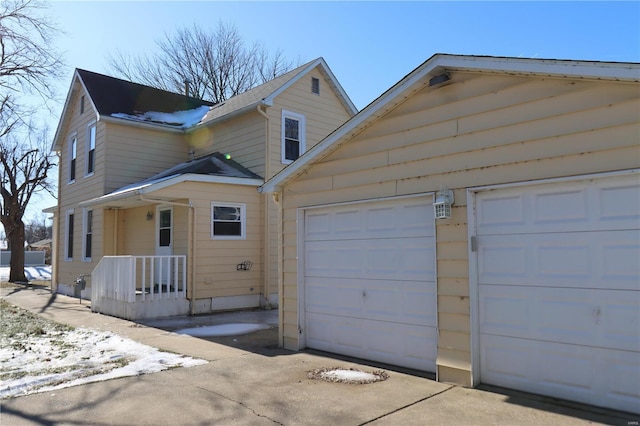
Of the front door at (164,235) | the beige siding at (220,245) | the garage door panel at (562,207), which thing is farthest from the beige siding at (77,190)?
the garage door panel at (562,207)

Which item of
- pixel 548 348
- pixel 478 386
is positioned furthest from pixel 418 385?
pixel 548 348

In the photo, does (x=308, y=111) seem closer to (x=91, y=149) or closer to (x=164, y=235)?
(x=164, y=235)

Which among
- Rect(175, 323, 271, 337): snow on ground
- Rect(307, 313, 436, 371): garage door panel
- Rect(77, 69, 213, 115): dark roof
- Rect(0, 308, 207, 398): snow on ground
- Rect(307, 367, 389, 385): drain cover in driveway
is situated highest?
Rect(77, 69, 213, 115): dark roof

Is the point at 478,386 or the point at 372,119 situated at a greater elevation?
the point at 372,119

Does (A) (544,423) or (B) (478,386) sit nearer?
(A) (544,423)

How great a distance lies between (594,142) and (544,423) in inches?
101

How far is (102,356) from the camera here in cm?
668

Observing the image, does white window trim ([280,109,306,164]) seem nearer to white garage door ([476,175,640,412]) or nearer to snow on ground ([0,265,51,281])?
white garage door ([476,175,640,412])

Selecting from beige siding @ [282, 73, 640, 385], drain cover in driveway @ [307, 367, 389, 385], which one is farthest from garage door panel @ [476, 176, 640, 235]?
drain cover in driveway @ [307, 367, 389, 385]

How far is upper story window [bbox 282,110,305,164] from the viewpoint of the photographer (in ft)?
43.2

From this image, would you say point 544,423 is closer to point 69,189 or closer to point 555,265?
point 555,265

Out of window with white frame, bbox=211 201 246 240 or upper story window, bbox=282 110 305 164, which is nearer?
window with white frame, bbox=211 201 246 240

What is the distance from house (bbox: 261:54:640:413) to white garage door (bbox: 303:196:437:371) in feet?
0.06

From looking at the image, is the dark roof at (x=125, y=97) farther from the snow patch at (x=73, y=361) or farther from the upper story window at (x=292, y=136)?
the snow patch at (x=73, y=361)
